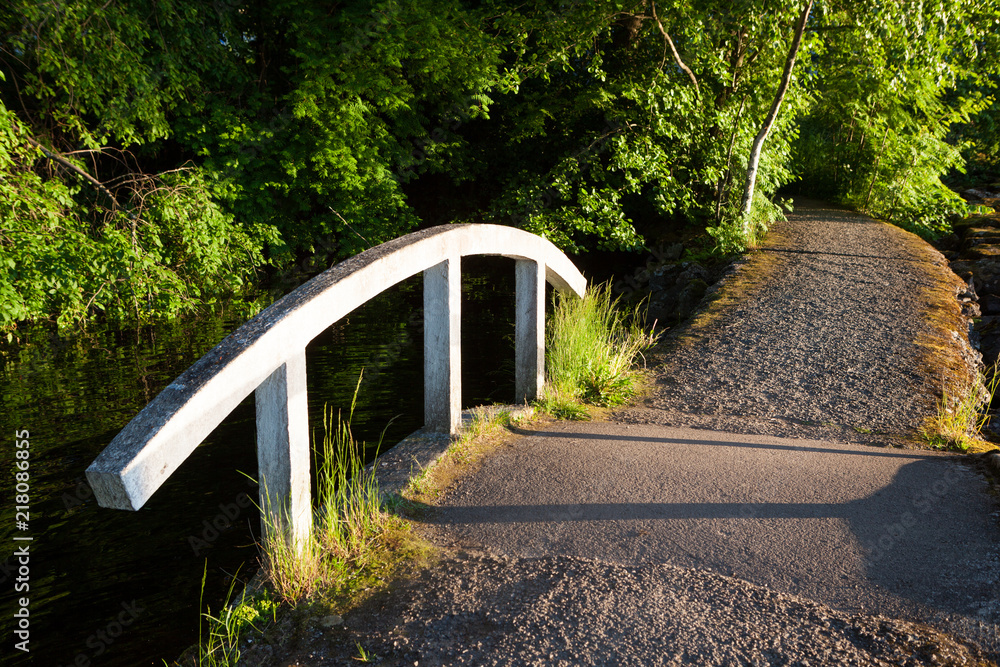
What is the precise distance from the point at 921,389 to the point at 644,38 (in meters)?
9.42

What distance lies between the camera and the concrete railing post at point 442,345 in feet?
13.1

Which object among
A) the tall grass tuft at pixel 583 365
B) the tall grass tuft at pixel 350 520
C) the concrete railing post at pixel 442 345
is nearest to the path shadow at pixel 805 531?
the tall grass tuft at pixel 350 520

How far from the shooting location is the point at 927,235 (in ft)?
45.0

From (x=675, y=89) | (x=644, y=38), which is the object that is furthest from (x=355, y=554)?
(x=644, y=38)

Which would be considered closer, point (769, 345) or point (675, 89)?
point (769, 345)

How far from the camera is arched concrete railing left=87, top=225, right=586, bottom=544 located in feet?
6.59

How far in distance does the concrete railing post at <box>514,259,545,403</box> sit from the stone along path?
529 mm

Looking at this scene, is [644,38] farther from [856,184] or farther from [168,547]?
[168,547]

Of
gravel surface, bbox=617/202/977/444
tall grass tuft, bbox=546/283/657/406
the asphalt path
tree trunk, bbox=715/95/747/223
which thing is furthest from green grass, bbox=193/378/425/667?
tree trunk, bbox=715/95/747/223

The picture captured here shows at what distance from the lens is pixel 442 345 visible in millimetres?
4035

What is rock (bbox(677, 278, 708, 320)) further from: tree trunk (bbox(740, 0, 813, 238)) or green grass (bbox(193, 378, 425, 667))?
green grass (bbox(193, 378, 425, 667))

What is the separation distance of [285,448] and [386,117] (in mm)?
14913

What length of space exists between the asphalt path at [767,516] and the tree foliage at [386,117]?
26.3 ft

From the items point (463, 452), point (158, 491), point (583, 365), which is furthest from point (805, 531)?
point (158, 491)
